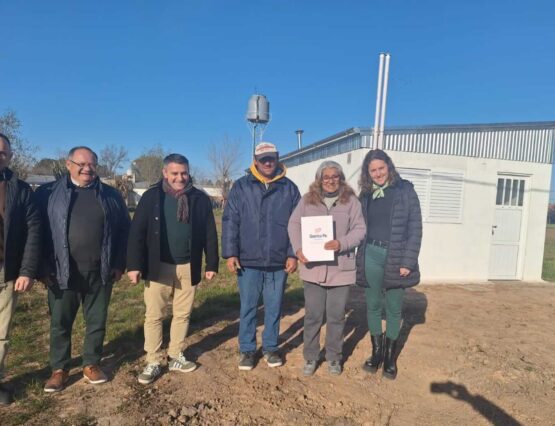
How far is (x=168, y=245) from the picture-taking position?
335cm

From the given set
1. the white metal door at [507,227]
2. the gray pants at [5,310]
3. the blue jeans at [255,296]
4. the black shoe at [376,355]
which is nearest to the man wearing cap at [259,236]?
the blue jeans at [255,296]

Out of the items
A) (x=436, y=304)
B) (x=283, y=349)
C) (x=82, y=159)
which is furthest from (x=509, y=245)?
(x=82, y=159)

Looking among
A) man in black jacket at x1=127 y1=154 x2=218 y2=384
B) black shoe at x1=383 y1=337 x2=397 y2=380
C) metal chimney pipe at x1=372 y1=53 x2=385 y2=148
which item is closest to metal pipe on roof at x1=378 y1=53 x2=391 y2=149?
metal chimney pipe at x1=372 y1=53 x2=385 y2=148

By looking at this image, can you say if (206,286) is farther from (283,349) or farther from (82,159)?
(82,159)

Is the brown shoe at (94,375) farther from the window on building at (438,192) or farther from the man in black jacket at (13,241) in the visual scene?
the window on building at (438,192)

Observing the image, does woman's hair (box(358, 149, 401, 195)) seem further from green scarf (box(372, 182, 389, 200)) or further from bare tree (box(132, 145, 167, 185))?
bare tree (box(132, 145, 167, 185))

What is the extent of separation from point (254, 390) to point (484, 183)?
733cm

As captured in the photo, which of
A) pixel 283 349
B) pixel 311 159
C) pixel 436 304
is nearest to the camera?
pixel 283 349

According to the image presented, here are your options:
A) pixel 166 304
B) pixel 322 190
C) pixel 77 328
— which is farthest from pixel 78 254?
pixel 322 190

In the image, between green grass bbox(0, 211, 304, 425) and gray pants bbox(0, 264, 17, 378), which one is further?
green grass bbox(0, 211, 304, 425)

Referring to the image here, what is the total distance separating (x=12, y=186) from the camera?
2.80 m

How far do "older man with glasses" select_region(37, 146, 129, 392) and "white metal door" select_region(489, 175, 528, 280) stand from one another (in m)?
8.35

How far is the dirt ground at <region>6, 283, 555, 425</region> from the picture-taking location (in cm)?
296

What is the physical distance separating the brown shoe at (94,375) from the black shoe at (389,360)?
264cm
